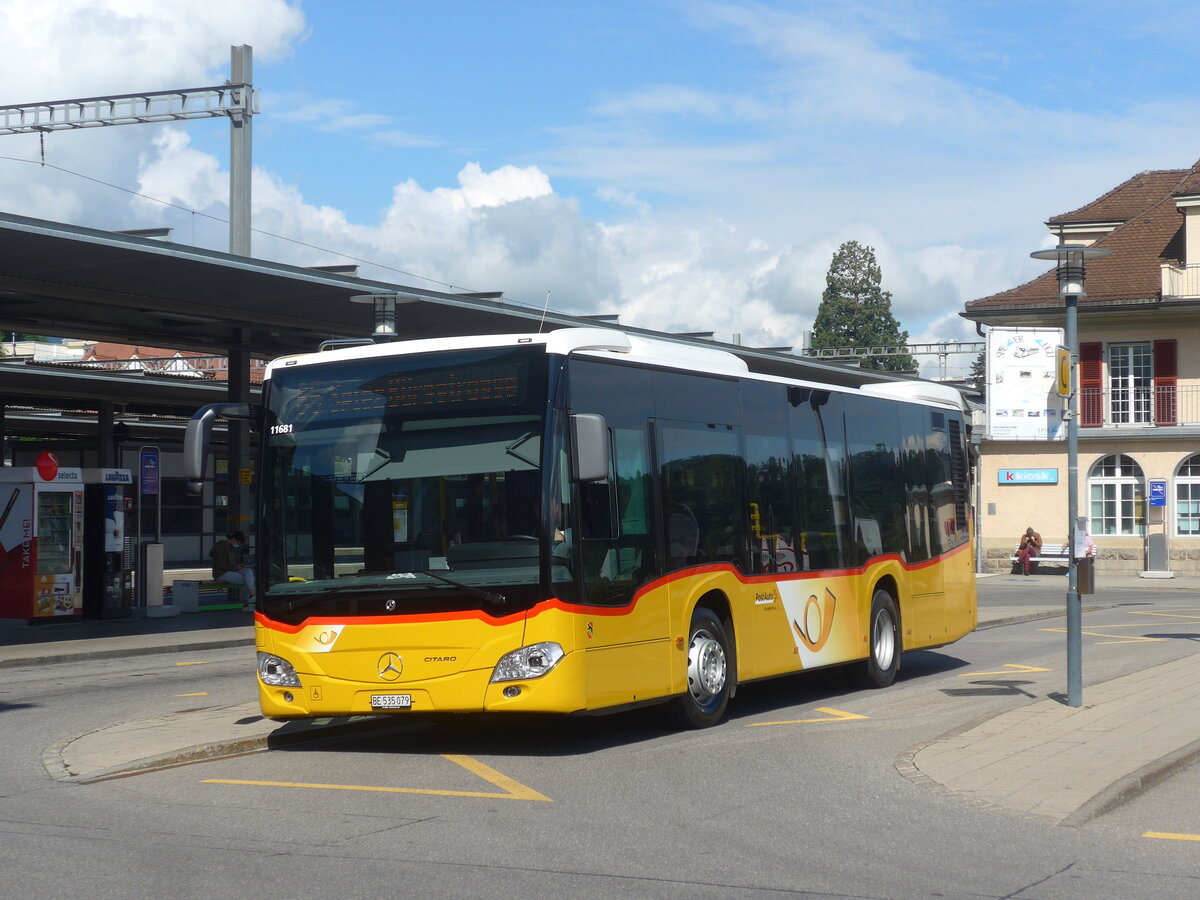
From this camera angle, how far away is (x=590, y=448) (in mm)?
10180

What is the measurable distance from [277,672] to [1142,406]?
40465mm

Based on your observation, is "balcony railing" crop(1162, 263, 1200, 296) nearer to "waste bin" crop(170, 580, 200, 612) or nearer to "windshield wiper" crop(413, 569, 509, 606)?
"waste bin" crop(170, 580, 200, 612)

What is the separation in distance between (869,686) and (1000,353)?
387 centimetres

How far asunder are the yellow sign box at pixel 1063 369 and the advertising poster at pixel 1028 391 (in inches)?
4.3

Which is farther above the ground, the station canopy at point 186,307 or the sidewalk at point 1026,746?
the station canopy at point 186,307

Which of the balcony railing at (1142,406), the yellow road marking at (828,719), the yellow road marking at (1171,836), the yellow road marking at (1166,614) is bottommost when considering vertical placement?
the yellow road marking at (1166,614)

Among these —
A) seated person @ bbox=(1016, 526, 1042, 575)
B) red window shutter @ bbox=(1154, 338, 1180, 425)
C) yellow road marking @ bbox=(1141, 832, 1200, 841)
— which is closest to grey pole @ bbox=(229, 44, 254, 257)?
yellow road marking @ bbox=(1141, 832, 1200, 841)

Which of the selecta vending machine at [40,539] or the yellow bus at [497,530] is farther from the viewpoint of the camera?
the selecta vending machine at [40,539]

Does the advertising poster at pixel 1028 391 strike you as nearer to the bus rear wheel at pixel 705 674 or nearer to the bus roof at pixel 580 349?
the bus roof at pixel 580 349

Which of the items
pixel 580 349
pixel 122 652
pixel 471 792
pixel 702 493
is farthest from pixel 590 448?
pixel 122 652

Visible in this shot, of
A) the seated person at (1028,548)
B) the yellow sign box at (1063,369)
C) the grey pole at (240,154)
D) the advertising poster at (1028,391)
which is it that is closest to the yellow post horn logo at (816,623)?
the advertising poster at (1028,391)

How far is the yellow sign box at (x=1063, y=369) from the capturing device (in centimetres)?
1287

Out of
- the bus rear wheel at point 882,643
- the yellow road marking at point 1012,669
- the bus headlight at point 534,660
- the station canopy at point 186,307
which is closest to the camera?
the bus headlight at point 534,660

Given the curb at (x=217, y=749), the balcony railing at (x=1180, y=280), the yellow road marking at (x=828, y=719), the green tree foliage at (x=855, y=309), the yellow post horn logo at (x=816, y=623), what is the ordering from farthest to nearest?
1. the green tree foliage at (x=855, y=309)
2. the balcony railing at (x=1180, y=280)
3. the yellow post horn logo at (x=816, y=623)
4. the yellow road marking at (x=828, y=719)
5. the curb at (x=217, y=749)
